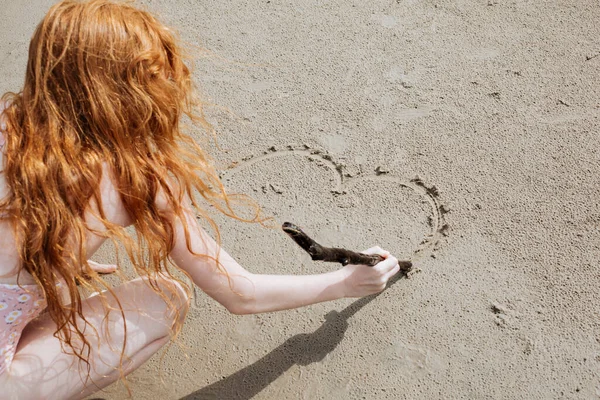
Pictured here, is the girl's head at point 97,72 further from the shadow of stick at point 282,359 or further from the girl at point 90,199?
the shadow of stick at point 282,359

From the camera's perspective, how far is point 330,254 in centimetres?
196

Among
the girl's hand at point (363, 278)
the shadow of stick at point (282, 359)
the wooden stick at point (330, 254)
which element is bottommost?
the shadow of stick at point (282, 359)

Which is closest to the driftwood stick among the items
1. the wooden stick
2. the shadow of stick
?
the wooden stick

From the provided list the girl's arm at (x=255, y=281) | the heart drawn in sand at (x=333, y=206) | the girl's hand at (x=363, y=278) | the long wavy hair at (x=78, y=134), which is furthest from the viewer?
the heart drawn in sand at (x=333, y=206)

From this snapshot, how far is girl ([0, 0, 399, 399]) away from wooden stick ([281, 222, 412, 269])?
174mm

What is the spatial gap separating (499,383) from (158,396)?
1.05 metres

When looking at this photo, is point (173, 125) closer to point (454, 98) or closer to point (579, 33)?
point (454, 98)

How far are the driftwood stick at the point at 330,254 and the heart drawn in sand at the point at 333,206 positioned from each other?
420 millimetres

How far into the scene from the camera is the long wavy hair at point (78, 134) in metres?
1.57

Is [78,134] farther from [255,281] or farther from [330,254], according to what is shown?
[330,254]

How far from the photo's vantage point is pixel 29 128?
5.34 feet

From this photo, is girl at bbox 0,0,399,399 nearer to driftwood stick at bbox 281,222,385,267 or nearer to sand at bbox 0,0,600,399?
driftwood stick at bbox 281,222,385,267

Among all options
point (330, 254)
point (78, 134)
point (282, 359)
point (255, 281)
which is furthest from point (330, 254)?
point (78, 134)

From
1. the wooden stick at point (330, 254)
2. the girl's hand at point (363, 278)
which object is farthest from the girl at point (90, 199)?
the girl's hand at point (363, 278)
